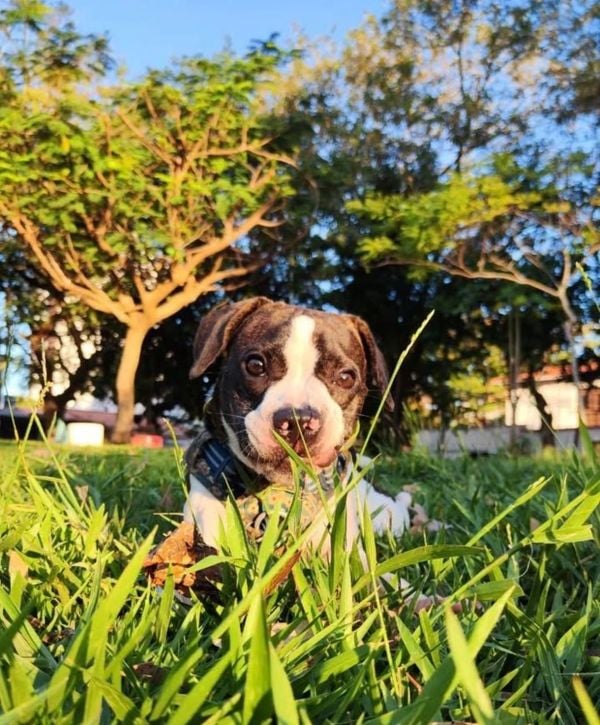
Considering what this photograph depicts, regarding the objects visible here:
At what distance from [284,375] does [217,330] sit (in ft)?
1.01

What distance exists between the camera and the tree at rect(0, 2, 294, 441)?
471 inches

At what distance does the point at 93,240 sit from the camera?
45.0ft

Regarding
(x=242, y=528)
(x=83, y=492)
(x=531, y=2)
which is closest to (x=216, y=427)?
(x=83, y=492)

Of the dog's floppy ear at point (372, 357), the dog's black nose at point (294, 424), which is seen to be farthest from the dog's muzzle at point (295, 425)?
the dog's floppy ear at point (372, 357)

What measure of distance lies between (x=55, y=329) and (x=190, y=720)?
55.7 feet

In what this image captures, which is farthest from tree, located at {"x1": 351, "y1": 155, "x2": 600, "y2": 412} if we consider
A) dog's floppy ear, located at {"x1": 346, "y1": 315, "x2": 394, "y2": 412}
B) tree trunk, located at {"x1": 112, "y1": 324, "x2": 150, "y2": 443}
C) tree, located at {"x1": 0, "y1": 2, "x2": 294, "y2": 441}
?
dog's floppy ear, located at {"x1": 346, "y1": 315, "x2": 394, "y2": 412}

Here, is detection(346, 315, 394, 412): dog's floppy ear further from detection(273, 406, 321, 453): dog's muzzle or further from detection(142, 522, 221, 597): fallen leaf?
detection(142, 522, 221, 597): fallen leaf

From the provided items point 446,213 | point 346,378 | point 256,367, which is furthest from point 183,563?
point 446,213

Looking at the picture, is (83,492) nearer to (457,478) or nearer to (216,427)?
(216,427)

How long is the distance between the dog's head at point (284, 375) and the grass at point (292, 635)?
440 mm

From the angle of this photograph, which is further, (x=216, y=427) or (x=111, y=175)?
(x=111, y=175)

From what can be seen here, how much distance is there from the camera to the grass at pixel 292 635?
680mm

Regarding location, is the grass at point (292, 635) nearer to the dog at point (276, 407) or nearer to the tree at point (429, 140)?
the dog at point (276, 407)

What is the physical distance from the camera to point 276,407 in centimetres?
201
